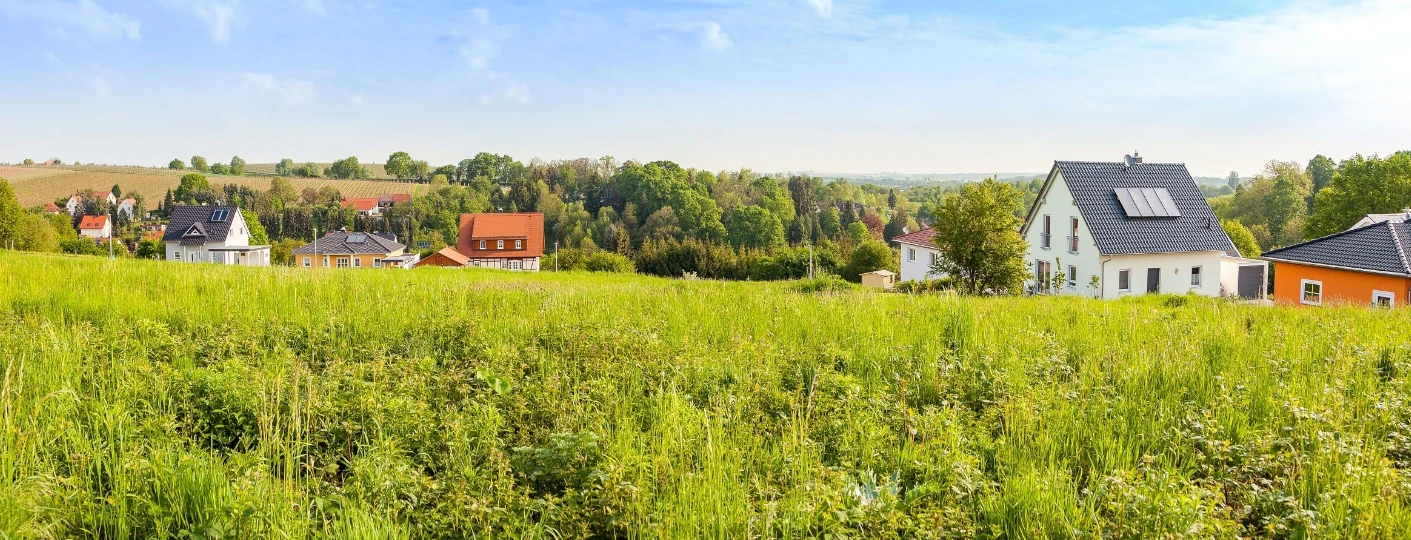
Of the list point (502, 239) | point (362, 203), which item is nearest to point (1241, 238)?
point (502, 239)

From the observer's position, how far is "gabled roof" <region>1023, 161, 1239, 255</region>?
32.6 meters

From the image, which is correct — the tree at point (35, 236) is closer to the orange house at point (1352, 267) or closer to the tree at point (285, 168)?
the orange house at point (1352, 267)

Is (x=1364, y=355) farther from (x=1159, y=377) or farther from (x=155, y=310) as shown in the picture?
(x=155, y=310)

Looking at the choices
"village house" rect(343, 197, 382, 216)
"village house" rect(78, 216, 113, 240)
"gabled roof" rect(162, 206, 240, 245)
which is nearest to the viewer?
"gabled roof" rect(162, 206, 240, 245)

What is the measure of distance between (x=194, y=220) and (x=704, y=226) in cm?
5284

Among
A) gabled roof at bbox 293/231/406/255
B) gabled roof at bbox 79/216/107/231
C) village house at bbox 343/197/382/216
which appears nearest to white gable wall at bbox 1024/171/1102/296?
gabled roof at bbox 293/231/406/255

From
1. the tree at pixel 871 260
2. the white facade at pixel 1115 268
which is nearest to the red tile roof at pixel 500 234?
the tree at pixel 871 260

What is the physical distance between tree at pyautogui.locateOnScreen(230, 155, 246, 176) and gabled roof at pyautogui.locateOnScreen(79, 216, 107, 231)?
2490 inches

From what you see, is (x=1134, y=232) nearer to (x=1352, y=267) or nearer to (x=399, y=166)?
(x=1352, y=267)

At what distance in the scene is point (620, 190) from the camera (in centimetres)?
11344

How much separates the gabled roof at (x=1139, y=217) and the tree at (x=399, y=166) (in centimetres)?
15146

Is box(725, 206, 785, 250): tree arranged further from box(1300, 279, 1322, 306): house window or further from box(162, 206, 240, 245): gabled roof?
box(1300, 279, 1322, 306): house window

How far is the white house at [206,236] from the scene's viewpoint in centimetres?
6900

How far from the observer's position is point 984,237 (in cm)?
2277
